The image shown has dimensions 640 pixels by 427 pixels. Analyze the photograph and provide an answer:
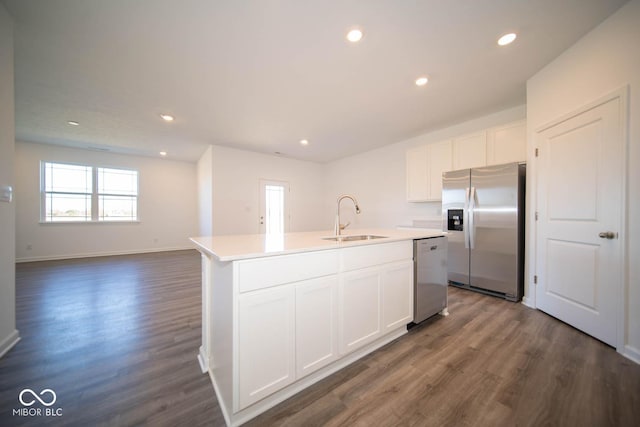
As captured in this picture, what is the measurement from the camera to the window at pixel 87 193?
17.2 ft

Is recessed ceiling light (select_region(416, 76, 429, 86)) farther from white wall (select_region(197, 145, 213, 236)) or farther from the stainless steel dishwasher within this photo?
white wall (select_region(197, 145, 213, 236))

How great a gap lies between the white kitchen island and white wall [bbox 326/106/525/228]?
3003 mm

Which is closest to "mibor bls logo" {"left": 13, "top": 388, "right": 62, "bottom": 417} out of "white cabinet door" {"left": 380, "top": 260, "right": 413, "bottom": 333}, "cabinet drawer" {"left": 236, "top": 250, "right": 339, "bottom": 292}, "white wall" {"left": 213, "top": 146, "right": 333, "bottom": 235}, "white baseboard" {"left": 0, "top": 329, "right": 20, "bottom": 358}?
"white baseboard" {"left": 0, "top": 329, "right": 20, "bottom": 358}

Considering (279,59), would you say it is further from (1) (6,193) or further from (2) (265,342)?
(1) (6,193)

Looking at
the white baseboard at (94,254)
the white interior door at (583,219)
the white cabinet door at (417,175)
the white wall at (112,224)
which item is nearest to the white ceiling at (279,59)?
the white cabinet door at (417,175)

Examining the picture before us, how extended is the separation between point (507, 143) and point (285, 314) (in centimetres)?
365

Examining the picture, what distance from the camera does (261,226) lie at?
5777 millimetres

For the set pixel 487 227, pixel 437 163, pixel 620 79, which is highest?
pixel 620 79

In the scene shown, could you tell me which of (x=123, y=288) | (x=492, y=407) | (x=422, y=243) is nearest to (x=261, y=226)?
(x=123, y=288)

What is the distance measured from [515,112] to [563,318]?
2.75 m

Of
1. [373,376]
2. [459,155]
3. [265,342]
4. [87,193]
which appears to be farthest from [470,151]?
[87,193]

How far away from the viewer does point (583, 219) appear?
80.0 inches

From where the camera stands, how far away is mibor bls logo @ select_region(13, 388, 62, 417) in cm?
124

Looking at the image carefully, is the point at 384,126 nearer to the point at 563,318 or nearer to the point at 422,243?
the point at 422,243
